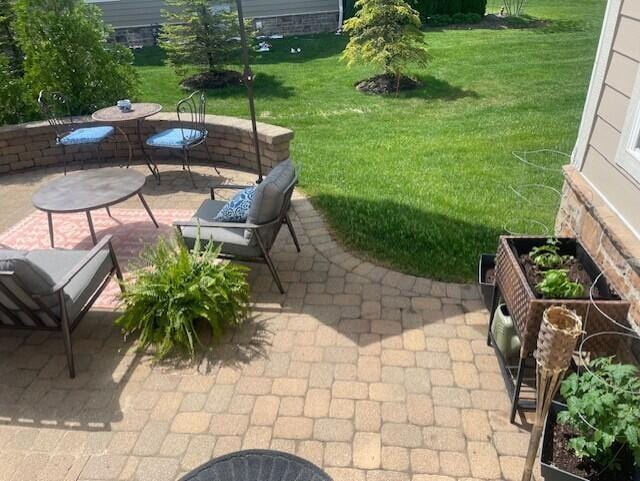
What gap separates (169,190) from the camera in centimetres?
579

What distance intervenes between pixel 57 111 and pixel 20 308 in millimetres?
4772

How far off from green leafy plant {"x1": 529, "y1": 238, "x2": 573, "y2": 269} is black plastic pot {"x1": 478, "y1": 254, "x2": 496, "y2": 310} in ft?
1.12

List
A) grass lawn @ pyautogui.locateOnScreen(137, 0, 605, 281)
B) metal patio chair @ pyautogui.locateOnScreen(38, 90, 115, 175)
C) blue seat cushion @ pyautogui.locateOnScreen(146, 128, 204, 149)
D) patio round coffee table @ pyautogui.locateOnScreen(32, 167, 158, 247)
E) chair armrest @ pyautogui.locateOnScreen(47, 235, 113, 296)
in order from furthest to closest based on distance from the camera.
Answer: metal patio chair @ pyautogui.locateOnScreen(38, 90, 115, 175) → blue seat cushion @ pyautogui.locateOnScreen(146, 128, 204, 149) → grass lawn @ pyautogui.locateOnScreen(137, 0, 605, 281) → patio round coffee table @ pyautogui.locateOnScreen(32, 167, 158, 247) → chair armrest @ pyautogui.locateOnScreen(47, 235, 113, 296)

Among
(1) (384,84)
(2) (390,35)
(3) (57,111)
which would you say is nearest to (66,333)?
(3) (57,111)

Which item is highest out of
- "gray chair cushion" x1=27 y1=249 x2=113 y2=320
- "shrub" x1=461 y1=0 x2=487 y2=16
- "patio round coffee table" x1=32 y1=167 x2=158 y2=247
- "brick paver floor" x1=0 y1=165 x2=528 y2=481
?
"shrub" x1=461 y1=0 x2=487 y2=16

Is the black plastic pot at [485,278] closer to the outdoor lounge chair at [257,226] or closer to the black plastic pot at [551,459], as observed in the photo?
the black plastic pot at [551,459]

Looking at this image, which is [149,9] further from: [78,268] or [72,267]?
[78,268]

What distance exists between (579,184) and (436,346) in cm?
140

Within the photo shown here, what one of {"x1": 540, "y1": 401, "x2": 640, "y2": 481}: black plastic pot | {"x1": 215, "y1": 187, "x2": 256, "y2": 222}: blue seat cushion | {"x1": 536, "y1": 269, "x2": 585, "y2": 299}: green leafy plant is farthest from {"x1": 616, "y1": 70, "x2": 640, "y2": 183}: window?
{"x1": 215, "y1": 187, "x2": 256, "y2": 222}: blue seat cushion

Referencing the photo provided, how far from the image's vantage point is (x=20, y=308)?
2.91 meters

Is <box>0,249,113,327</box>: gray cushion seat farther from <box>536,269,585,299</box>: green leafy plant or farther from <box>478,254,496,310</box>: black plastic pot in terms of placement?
<box>536,269,585,299</box>: green leafy plant

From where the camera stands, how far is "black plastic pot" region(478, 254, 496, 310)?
3311mm

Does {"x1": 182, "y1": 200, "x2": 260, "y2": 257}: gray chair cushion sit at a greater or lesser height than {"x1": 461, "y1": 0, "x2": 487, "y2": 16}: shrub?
lesser

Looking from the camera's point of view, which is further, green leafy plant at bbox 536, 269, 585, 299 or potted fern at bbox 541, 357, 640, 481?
green leafy plant at bbox 536, 269, 585, 299
